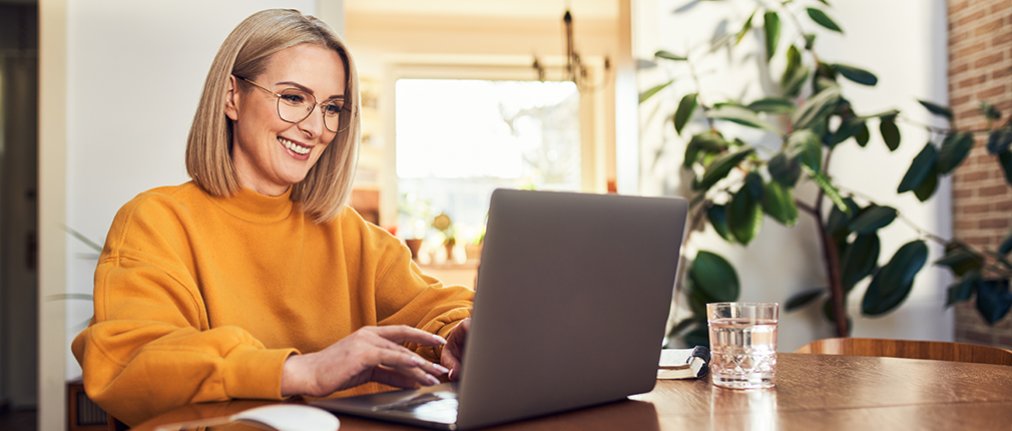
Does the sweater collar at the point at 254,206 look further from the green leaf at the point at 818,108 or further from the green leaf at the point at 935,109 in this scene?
the green leaf at the point at 935,109

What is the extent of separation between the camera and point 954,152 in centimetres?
356

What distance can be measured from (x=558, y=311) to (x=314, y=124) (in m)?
0.78

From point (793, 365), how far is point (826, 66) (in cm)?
→ 265

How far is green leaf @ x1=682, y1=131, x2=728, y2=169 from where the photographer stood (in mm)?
3783

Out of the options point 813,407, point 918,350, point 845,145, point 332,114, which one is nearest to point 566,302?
point 813,407

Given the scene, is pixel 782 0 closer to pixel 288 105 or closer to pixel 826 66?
pixel 826 66

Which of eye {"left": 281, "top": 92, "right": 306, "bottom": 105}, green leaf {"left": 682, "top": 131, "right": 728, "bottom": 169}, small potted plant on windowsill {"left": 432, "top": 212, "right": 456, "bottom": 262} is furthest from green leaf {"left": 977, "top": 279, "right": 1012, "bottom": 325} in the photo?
small potted plant on windowsill {"left": 432, "top": 212, "right": 456, "bottom": 262}

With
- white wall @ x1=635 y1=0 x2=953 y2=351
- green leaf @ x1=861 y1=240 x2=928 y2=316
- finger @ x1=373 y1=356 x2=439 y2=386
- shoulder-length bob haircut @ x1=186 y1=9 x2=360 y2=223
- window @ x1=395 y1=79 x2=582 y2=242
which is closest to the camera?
finger @ x1=373 y1=356 x2=439 y2=386

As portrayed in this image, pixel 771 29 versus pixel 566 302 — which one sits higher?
pixel 771 29

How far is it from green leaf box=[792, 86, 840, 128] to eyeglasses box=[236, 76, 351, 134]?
2347mm

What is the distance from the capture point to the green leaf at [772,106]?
367 cm

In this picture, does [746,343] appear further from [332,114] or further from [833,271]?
[833,271]

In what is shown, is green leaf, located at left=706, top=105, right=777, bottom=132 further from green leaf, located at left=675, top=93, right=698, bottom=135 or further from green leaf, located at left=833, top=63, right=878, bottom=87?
green leaf, located at left=833, top=63, right=878, bottom=87

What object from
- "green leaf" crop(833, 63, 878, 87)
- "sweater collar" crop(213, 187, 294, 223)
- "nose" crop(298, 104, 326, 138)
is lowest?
"sweater collar" crop(213, 187, 294, 223)
